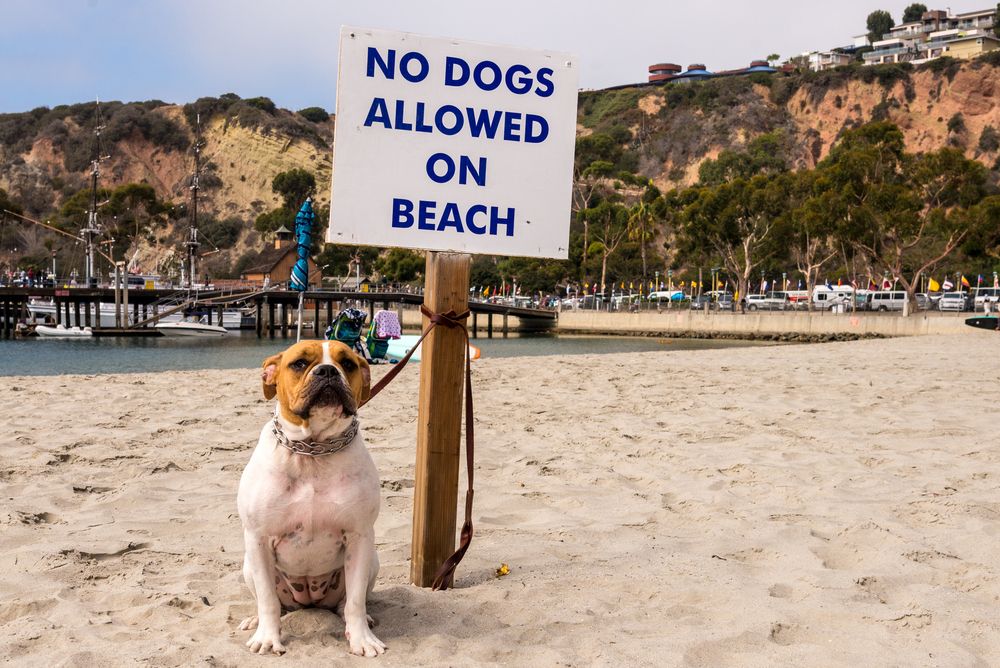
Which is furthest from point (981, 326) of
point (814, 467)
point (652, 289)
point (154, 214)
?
point (154, 214)

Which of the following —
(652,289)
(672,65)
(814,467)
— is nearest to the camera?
(814,467)

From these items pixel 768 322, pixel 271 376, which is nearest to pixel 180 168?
pixel 768 322

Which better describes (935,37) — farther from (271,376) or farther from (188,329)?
(271,376)

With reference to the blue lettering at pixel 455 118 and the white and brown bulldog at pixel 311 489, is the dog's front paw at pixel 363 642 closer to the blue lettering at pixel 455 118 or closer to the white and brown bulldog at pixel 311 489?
the white and brown bulldog at pixel 311 489

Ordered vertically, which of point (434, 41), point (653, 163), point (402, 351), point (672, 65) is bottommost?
point (402, 351)

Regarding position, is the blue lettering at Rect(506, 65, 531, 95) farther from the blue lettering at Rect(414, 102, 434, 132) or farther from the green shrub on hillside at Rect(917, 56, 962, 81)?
the green shrub on hillside at Rect(917, 56, 962, 81)

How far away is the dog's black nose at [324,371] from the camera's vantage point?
2969 millimetres

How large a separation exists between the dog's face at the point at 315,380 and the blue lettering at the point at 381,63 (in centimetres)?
140

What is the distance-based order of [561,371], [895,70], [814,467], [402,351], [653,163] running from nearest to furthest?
1. [814,467]
2. [561,371]
3. [402,351]
4. [895,70]
5. [653,163]

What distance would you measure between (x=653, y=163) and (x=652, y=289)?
42.6 m

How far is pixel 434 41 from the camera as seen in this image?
391cm

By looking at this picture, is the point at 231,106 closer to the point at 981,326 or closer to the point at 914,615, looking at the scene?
the point at 981,326

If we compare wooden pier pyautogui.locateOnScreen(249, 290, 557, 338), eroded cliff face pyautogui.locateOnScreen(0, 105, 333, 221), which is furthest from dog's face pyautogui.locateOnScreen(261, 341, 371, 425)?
eroded cliff face pyautogui.locateOnScreen(0, 105, 333, 221)

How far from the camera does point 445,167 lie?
3.94 meters
